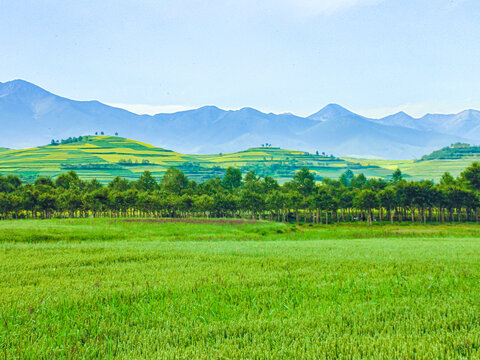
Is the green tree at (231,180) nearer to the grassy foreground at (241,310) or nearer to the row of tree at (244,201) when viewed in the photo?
the row of tree at (244,201)

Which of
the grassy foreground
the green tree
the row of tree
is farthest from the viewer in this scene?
the green tree

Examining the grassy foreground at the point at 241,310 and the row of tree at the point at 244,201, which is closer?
the grassy foreground at the point at 241,310

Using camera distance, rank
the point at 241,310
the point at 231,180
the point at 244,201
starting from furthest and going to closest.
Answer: the point at 231,180, the point at 244,201, the point at 241,310

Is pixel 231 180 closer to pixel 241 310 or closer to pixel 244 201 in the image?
pixel 244 201

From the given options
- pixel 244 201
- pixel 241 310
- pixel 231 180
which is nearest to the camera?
pixel 241 310

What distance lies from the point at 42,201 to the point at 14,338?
103658 mm

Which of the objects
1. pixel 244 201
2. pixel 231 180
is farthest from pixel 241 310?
pixel 231 180

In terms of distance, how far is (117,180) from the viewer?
450 ft

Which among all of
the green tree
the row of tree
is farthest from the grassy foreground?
the green tree

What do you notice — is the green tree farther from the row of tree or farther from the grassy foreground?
the grassy foreground

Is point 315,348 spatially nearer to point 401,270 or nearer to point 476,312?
point 476,312

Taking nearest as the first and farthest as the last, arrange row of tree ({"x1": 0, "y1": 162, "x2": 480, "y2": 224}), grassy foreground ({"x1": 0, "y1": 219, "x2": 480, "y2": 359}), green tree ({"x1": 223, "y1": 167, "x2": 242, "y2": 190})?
grassy foreground ({"x1": 0, "y1": 219, "x2": 480, "y2": 359}) → row of tree ({"x1": 0, "y1": 162, "x2": 480, "y2": 224}) → green tree ({"x1": 223, "y1": 167, "x2": 242, "y2": 190})

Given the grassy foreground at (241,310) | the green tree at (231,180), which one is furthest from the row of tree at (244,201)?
the grassy foreground at (241,310)

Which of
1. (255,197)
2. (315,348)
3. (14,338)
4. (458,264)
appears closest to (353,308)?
(315,348)
